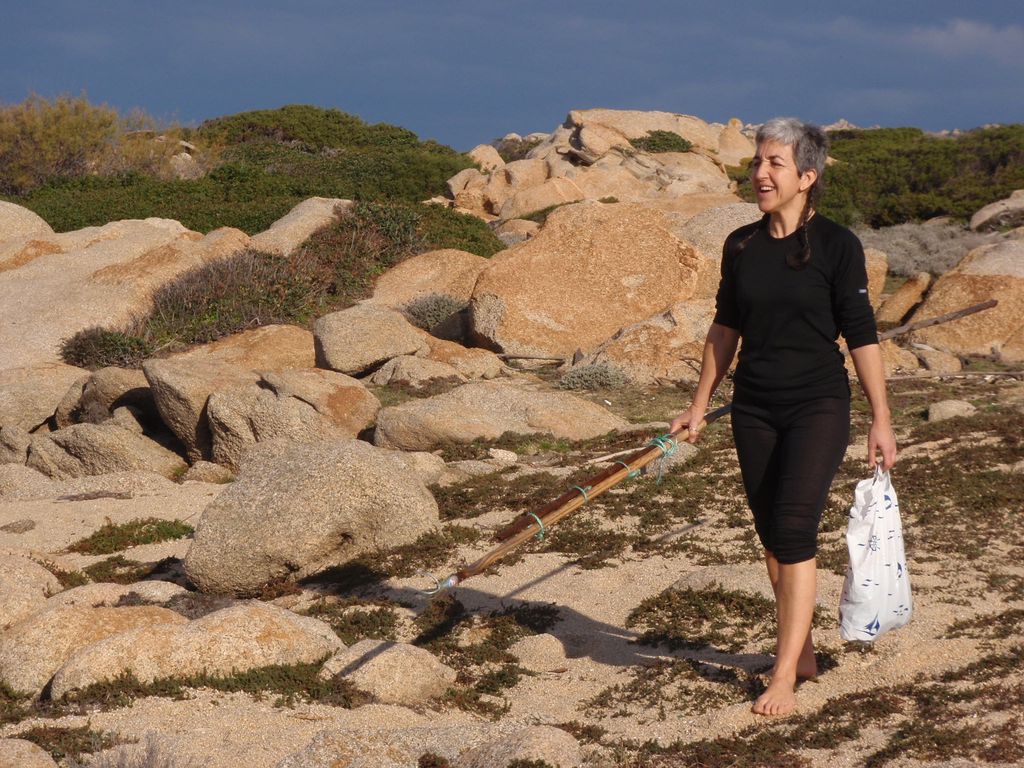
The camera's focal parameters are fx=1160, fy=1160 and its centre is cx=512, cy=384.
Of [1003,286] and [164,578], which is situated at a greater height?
[1003,286]

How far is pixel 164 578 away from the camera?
8039 millimetres

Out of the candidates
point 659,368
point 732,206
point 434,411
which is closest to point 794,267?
point 434,411

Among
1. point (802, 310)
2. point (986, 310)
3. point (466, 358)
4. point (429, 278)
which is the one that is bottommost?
point (466, 358)

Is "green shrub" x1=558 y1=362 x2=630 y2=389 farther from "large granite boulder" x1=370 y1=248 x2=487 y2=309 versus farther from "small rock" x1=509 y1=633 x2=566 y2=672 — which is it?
"small rock" x1=509 y1=633 x2=566 y2=672

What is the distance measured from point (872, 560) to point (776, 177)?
4.98ft

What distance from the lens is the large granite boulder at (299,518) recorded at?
7281mm

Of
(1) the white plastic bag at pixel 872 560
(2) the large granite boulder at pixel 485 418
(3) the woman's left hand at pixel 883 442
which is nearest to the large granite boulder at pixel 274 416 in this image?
(2) the large granite boulder at pixel 485 418

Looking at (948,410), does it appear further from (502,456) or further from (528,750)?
(528,750)

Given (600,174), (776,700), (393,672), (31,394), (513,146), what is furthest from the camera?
(513,146)

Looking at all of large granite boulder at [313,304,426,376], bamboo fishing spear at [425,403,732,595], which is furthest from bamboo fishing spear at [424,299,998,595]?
large granite boulder at [313,304,426,376]

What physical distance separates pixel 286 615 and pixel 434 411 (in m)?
5.49

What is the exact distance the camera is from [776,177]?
14.3 feet

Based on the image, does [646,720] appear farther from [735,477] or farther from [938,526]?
[735,477]

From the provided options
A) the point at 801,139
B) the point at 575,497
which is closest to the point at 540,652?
the point at 575,497
